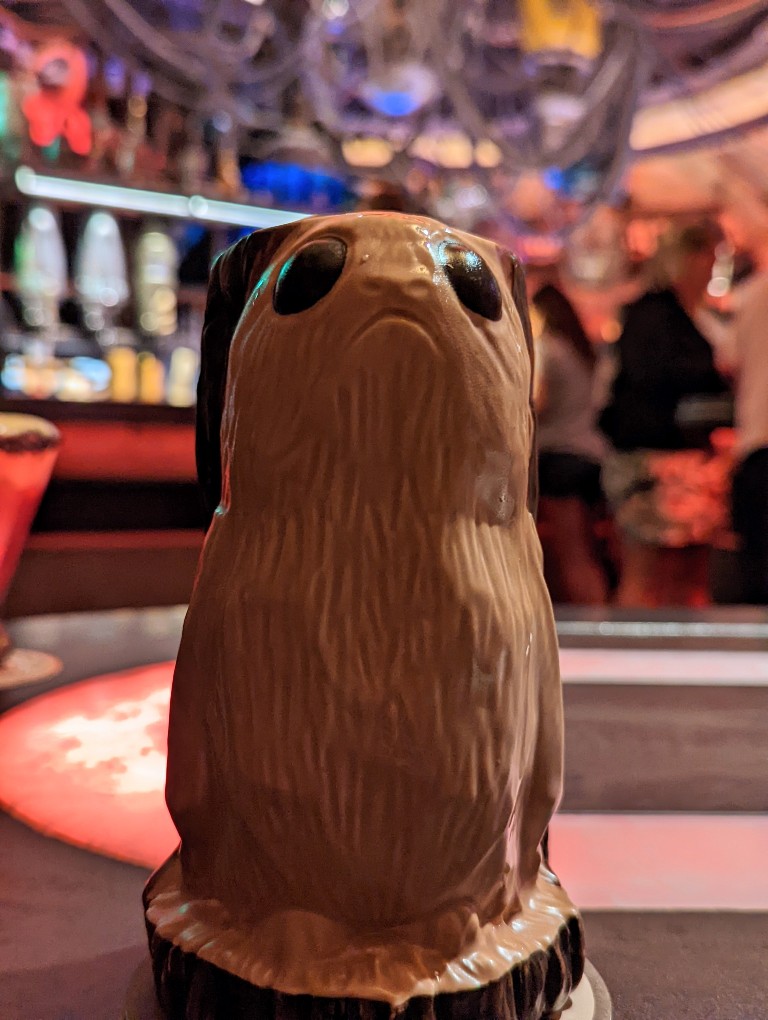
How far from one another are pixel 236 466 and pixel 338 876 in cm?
15

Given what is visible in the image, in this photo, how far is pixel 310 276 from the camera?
31 centimetres

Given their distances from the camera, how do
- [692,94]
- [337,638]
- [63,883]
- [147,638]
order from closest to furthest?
[337,638] < [63,883] < [147,638] < [692,94]

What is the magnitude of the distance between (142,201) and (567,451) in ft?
6.12

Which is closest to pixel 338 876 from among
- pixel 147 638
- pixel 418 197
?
pixel 147 638

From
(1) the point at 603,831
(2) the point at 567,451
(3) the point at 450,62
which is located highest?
(3) the point at 450,62

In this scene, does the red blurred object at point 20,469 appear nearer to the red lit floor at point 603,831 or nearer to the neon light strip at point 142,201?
the red lit floor at point 603,831

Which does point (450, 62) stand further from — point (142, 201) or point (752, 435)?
point (142, 201)

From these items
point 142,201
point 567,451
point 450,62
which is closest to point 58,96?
point 142,201

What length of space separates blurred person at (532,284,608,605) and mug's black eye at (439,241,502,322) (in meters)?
1.56

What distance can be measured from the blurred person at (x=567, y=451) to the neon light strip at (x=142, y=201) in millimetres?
1256

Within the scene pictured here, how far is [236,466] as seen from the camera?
0.33 metres

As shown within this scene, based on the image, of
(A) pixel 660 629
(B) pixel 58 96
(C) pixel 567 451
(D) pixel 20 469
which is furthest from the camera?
(B) pixel 58 96

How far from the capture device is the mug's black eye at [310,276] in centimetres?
31

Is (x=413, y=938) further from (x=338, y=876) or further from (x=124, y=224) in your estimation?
(x=124, y=224)
